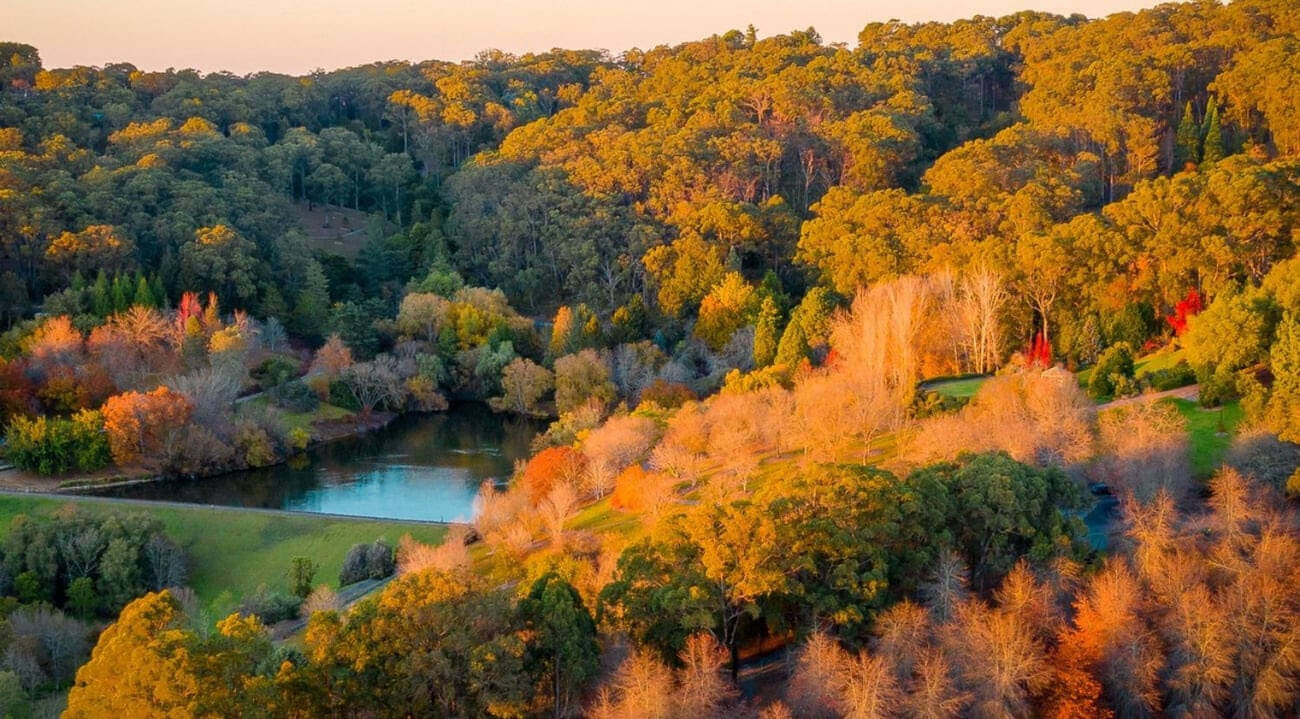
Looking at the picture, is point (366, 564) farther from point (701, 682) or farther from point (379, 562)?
point (701, 682)

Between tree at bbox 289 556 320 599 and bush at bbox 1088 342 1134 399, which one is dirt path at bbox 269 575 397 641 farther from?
bush at bbox 1088 342 1134 399

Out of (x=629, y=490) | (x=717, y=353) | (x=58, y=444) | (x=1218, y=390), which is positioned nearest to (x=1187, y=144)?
(x=717, y=353)

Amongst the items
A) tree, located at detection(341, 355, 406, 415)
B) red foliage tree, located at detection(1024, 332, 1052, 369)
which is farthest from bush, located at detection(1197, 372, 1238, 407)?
tree, located at detection(341, 355, 406, 415)

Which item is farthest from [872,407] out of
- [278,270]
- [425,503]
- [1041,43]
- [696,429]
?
[1041,43]

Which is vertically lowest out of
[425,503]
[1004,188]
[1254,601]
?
[425,503]

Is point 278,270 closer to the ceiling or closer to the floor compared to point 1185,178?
closer to the floor

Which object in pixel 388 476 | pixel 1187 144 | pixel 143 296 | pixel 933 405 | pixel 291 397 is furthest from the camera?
pixel 1187 144

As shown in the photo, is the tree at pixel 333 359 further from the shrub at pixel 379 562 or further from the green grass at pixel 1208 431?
the green grass at pixel 1208 431

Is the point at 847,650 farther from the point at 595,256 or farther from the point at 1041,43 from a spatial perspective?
the point at 1041,43
